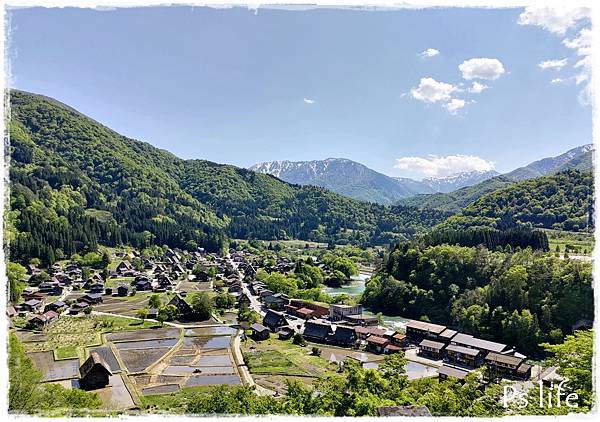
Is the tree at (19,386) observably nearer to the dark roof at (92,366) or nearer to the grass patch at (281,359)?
the dark roof at (92,366)

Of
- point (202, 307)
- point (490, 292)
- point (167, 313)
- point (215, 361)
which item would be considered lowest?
point (215, 361)

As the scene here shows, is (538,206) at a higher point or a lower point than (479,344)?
higher

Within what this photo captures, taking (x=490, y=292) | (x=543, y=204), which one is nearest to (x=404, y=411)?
(x=490, y=292)

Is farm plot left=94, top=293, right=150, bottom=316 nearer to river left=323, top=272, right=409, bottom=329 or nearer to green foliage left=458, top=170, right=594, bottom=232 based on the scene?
river left=323, top=272, right=409, bottom=329

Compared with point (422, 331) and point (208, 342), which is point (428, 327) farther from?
point (208, 342)

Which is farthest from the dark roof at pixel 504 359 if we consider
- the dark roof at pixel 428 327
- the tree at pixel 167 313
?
the tree at pixel 167 313

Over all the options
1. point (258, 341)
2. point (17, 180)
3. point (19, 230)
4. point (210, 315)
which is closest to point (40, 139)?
point (17, 180)
